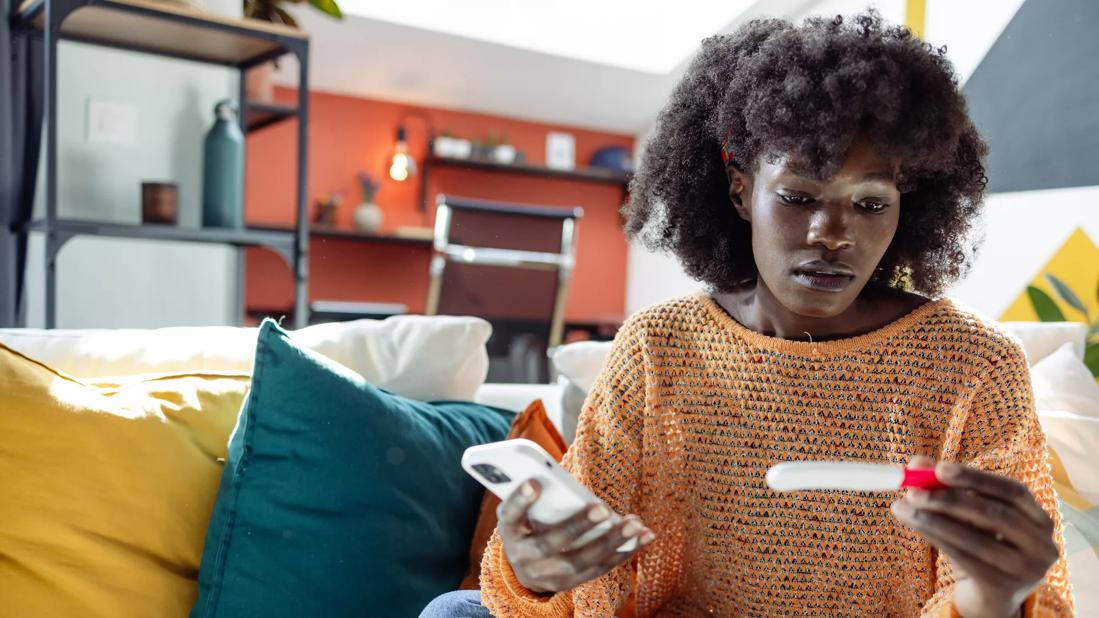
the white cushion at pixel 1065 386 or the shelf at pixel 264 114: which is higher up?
the shelf at pixel 264 114

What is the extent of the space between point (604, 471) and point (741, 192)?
34cm

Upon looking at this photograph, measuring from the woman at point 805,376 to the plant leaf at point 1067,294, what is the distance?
3.28 feet

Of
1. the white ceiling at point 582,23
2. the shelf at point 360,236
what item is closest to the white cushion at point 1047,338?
the white ceiling at point 582,23

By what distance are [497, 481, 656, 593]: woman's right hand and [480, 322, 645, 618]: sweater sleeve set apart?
9 centimetres

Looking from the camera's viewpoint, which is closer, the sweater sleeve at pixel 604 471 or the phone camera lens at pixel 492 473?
the phone camera lens at pixel 492 473

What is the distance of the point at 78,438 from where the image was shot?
3.28 ft

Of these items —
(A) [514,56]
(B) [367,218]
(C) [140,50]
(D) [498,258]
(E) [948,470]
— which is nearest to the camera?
(E) [948,470]

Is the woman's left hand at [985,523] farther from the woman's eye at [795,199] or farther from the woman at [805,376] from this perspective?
the woman's eye at [795,199]

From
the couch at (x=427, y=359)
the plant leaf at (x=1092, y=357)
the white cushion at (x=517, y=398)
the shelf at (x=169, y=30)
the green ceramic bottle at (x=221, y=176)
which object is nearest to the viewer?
the couch at (x=427, y=359)

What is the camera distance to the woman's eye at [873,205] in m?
0.86

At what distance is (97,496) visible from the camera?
38.8 inches

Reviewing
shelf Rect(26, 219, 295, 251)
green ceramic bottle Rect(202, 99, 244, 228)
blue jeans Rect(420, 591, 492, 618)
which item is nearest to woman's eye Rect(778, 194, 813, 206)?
blue jeans Rect(420, 591, 492, 618)

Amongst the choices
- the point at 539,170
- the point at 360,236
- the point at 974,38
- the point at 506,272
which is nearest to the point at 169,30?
the point at 506,272

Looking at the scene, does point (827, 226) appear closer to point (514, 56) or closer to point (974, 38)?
point (974, 38)
